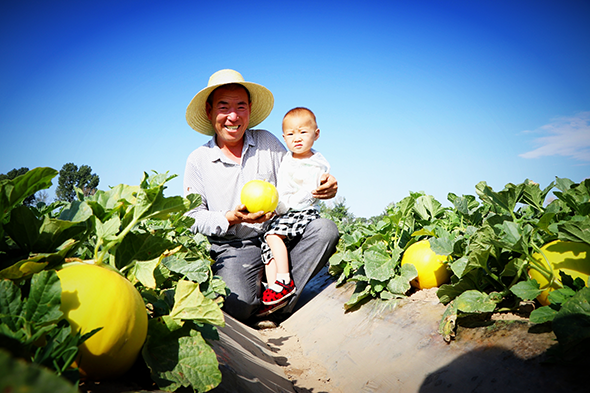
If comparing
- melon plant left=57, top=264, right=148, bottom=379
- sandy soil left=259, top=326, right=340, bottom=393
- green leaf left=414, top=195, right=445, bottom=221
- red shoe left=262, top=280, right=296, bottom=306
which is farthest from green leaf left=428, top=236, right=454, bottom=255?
red shoe left=262, top=280, right=296, bottom=306

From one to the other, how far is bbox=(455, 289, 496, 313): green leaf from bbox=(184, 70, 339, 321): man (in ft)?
6.74

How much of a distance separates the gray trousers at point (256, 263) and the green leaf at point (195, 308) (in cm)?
271

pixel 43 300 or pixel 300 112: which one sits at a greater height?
pixel 300 112

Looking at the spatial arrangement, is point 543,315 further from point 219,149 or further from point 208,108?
point 208,108

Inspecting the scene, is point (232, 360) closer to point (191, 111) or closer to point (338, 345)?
point (338, 345)

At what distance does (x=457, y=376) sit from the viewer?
181 centimetres

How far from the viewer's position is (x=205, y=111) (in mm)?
4652

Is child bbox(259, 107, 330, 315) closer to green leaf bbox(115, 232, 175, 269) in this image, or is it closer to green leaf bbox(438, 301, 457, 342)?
green leaf bbox(438, 301, 457, 342)

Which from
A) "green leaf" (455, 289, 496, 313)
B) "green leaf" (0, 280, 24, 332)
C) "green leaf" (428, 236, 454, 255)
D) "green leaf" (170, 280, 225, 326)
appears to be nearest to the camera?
"green leaf" (0, 280, 24, 332)

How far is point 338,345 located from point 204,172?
255 centimetres

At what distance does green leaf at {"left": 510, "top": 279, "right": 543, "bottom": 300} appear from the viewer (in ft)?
5.89

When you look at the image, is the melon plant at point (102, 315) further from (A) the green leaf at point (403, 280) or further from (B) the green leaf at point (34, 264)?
(A) the green leaf at point (403, 280)

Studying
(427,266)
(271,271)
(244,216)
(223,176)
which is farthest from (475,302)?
(223,176)

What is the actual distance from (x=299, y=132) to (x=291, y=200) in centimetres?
77
